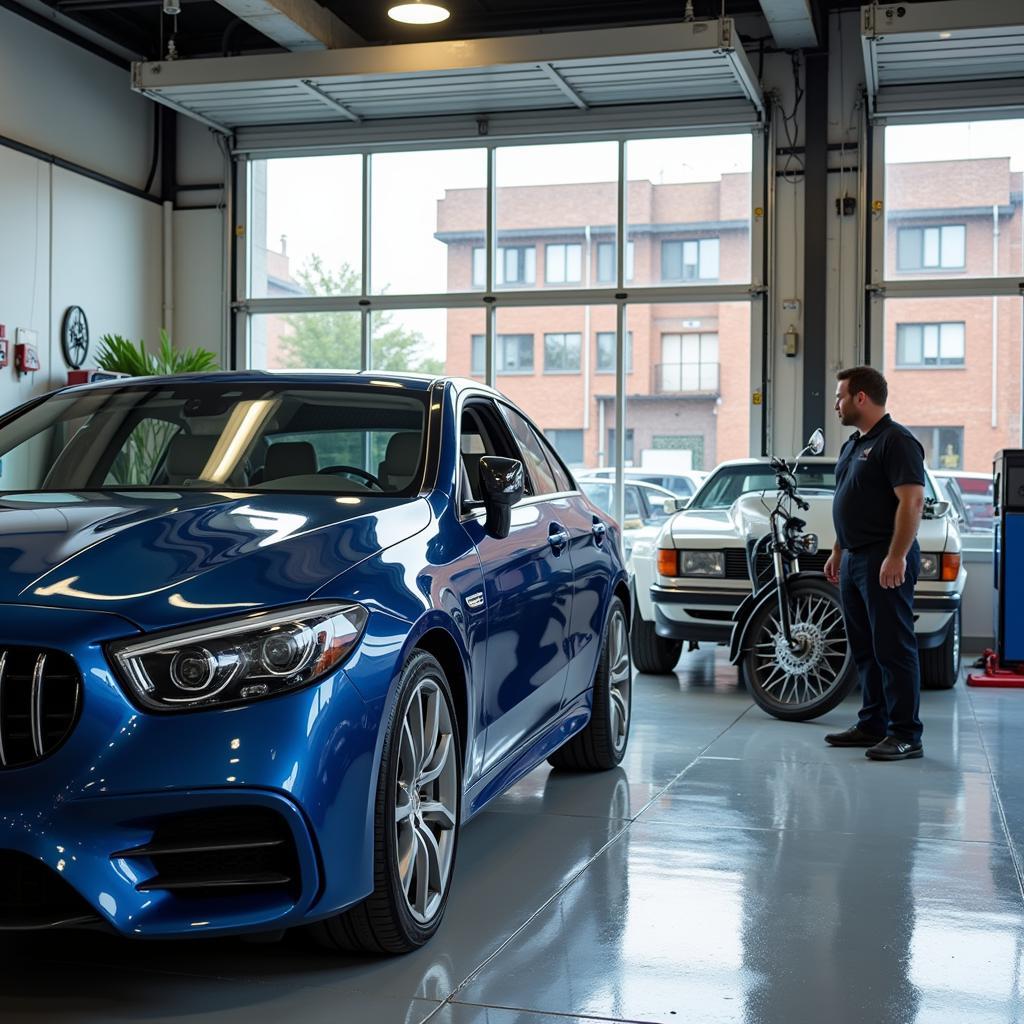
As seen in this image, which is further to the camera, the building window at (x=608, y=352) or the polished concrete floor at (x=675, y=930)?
the building window at (x=608, y=352)

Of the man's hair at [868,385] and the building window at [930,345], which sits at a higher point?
the building window at [930,345]

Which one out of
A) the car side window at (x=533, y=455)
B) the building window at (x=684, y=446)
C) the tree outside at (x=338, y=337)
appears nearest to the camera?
the car side window at (x=533, y=455)

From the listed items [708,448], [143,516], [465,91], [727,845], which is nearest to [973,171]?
[708,448]

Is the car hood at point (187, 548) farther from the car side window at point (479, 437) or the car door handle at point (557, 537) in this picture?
the car door handle at point (557, 537)

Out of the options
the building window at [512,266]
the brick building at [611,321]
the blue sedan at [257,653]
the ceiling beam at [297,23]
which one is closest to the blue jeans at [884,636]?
the blue sedan at [257,653]

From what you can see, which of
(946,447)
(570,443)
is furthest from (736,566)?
(570,443)

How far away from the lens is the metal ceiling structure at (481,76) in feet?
36.1

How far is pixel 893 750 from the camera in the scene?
20.0 ft

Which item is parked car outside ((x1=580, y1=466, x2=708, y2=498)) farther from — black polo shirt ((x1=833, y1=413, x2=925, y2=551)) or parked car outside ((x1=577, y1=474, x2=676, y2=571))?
black polo shirt ((x1=833, y1=413, x2=925, y2=551))

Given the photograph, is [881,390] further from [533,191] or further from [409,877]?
[533,191]

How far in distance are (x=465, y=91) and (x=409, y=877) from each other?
33.4 ft

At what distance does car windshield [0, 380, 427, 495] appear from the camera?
153 inches

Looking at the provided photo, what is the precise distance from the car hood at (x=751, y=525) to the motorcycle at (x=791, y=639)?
27.4 inches

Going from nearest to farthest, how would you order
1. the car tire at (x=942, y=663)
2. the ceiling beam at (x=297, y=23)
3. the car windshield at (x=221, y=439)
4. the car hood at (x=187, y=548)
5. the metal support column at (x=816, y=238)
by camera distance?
the car hood at (x=187, y=548)
the car windshield at (x=221, y=439)
the car tire at (x=942, y=663)
the ceiling beam at (x=297, y=23)
the metal support column at (x=816, y=238)
